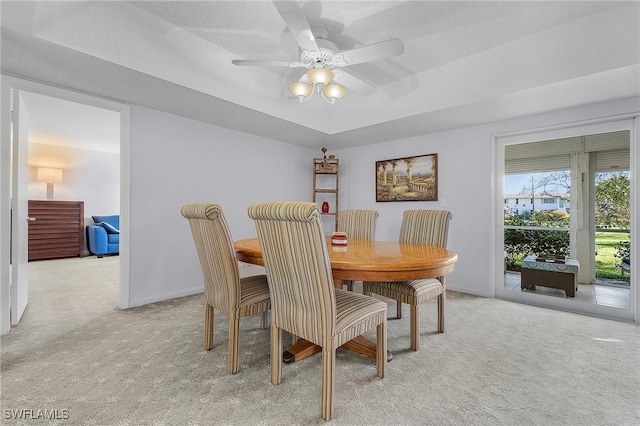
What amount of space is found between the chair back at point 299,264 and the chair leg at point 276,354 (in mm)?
89

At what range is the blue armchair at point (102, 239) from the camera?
19.2 ft

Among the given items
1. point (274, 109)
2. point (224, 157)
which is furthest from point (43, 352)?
point (274, 109)

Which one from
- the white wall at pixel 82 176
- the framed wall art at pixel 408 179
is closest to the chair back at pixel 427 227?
the framed wall art at pixel 408 179

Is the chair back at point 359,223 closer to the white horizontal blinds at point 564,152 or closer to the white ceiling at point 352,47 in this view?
the white ceiling at point 352,47

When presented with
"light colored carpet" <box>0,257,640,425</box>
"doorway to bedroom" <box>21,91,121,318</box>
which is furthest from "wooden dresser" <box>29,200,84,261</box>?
"light colored carpet" <box>0,257,640,425</box>

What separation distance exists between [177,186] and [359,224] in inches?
84.4

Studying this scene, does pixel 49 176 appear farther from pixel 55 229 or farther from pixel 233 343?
pixel 233 343

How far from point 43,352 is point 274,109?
9.61 feet

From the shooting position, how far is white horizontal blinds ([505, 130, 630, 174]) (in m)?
2.81

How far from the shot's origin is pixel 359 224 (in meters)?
3.17

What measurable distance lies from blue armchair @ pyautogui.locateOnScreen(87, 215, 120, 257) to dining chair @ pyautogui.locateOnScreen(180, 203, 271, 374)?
5.37m

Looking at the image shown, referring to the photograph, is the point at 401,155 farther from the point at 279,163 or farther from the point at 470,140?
the point at 279,163

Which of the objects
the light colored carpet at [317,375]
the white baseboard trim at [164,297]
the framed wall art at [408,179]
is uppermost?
the framed wall art at [408,179]

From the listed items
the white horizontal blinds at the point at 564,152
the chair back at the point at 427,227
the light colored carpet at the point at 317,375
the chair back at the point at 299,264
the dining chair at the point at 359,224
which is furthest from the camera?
the dining chair at the point at 359,224
